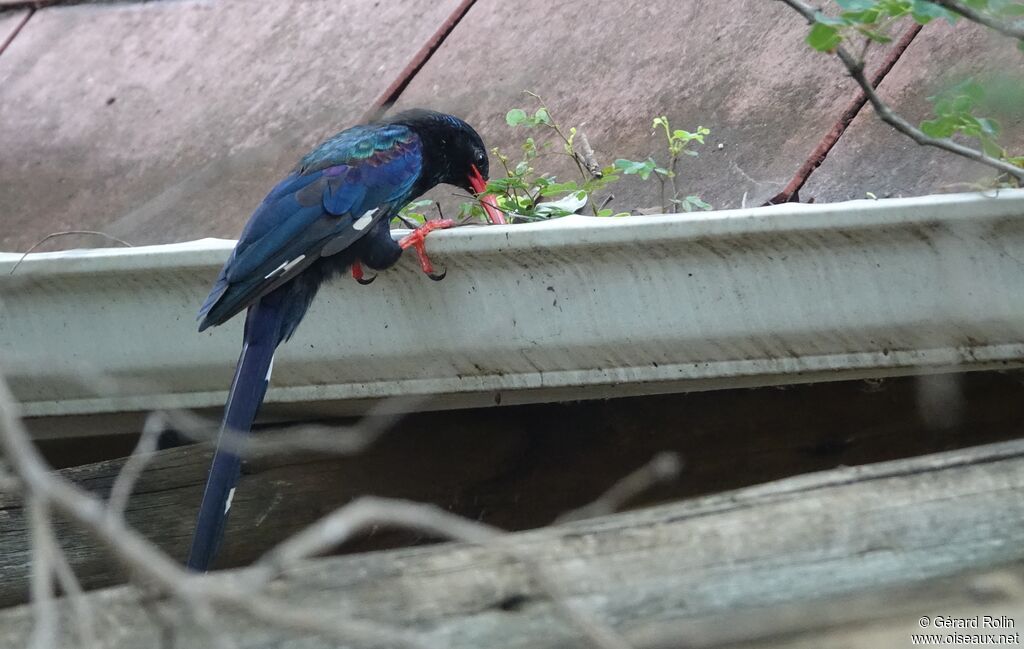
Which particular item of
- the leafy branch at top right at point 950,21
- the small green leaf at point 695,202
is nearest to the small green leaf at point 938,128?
the leafy branch at top right at point 950,21

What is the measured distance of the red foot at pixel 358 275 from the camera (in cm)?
204

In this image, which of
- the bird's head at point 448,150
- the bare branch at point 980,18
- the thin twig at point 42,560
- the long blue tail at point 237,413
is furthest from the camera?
the bird's head at point 448,150

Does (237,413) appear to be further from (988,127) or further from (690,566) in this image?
(988,127)

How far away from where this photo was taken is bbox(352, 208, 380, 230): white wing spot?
2295 mm

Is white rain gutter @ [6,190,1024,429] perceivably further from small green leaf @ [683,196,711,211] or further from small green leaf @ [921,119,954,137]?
small green leaf @ [683,196,711,211]

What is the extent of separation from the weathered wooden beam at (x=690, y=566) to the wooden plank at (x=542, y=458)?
0.70 meters

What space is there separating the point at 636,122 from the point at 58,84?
197cm

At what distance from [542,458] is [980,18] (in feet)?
3.56

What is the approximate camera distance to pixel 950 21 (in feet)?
5.63

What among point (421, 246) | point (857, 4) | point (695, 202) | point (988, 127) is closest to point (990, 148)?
point (988, 127)

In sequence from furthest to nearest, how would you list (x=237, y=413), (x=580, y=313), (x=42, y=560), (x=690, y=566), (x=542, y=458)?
(x=542, y=458) < (x=237, y=413) < (x=580, y=313) < (x=690, y=566) < (x=42, y=560)

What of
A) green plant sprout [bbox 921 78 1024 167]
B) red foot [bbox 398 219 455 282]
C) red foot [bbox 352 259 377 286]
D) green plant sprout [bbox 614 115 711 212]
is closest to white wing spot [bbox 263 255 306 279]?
red foot [bbox 352 259 377 286]

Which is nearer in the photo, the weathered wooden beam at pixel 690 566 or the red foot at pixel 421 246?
the weathered wooden beam at pixel 690 566

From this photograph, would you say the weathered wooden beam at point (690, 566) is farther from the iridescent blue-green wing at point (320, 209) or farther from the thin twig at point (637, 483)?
the iridescent blue-green wing at point (320, 209)
